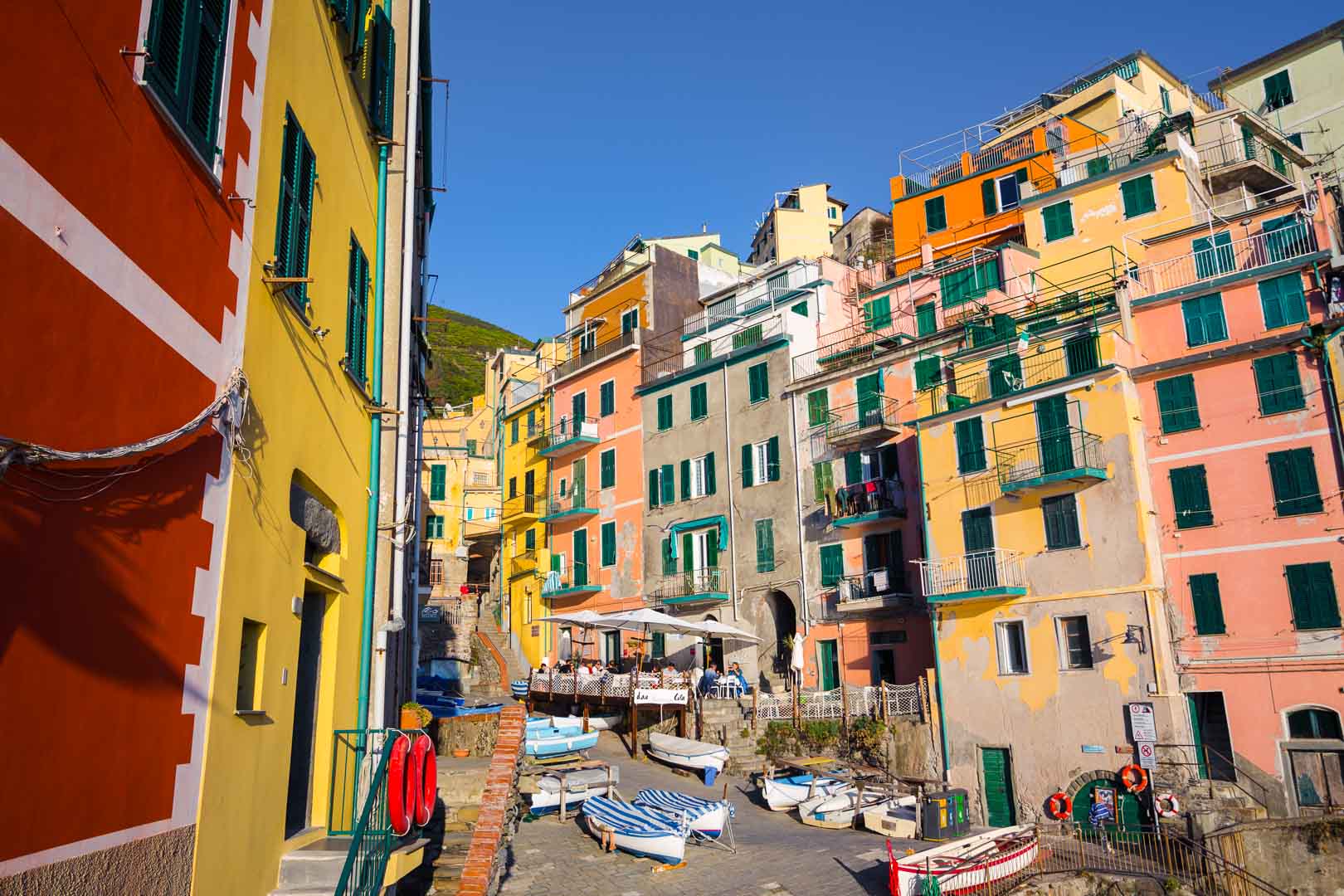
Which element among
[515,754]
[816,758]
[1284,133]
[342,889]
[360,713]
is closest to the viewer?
[342,889]

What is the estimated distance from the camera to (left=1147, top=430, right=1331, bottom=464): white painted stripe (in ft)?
77.4

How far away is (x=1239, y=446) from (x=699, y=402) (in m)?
19.2

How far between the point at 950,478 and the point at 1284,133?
1021 inches

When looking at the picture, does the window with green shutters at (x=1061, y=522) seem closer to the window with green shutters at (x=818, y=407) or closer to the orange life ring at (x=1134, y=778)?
the orange life ring at (x=1134, y=778)

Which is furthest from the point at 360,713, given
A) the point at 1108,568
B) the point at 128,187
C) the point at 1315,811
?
the point at 1315,811

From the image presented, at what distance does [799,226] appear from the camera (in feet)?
193

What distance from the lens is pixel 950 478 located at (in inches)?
1091

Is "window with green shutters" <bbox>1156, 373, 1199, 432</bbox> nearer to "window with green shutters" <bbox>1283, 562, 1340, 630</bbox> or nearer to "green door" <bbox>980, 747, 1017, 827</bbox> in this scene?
"window with green shutters" <bbox>1283, 562, 1340, 630</bbox>

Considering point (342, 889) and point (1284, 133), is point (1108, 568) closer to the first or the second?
point (342, 889)

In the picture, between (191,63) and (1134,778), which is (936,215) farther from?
(191,63)

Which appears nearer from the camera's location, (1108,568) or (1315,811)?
(1315,811)

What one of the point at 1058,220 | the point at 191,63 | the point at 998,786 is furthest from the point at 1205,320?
the point at 191,63

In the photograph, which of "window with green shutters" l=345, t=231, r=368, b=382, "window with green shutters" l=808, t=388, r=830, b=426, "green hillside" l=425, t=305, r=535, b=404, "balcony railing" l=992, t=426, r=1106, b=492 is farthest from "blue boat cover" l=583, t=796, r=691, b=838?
"green hillside" l=425, t=305, r=535, b=404

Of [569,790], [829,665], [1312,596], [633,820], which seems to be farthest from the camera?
[829,665]
